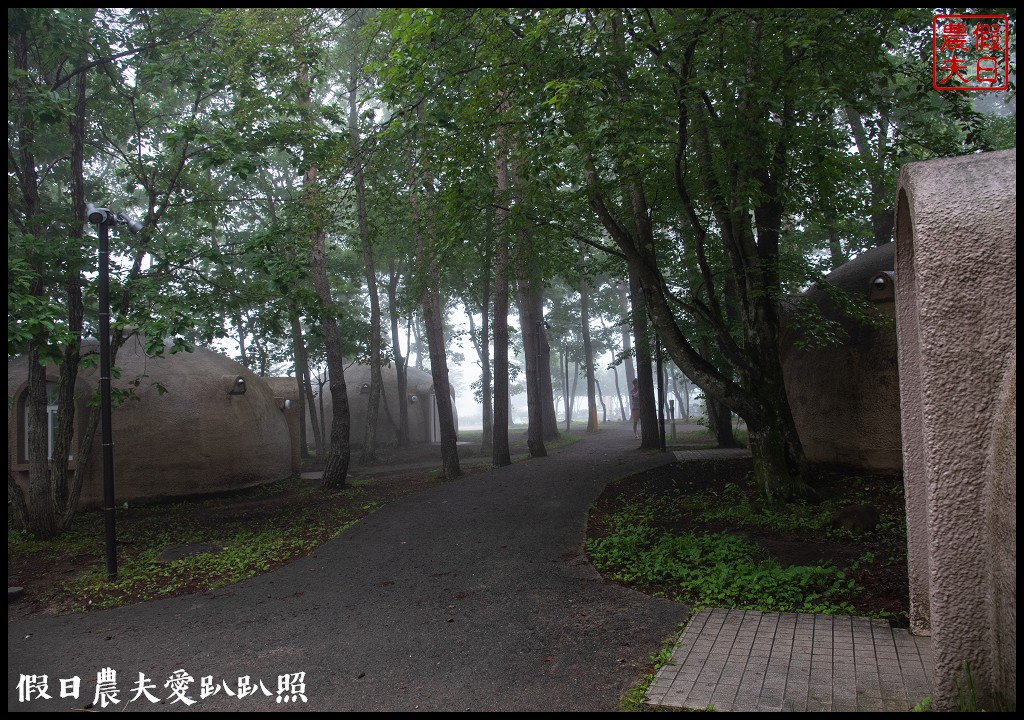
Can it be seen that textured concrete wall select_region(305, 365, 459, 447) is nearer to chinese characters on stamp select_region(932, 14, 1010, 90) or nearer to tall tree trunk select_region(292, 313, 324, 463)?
tall tree trunk select_region(292, 313, 324, 463)

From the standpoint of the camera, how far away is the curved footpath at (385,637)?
4.71 meters

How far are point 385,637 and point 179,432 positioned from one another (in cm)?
1096

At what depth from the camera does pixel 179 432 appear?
15.1m

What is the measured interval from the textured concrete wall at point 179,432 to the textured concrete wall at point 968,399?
43.9 ft

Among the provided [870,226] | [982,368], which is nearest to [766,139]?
[982,368]

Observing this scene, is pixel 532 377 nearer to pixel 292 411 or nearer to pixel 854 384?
pixel 292 411

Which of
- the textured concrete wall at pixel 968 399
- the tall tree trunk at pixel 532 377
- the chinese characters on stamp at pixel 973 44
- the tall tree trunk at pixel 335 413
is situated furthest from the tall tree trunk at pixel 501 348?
the textured concrete wall at pixel 968 399

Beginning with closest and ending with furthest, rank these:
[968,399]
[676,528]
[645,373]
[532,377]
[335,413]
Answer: [968,399], [676,528], [335,413], [645,373], [532,377]

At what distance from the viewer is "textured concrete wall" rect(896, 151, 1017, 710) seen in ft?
11.5

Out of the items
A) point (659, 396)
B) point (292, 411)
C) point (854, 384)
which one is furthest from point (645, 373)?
point (292, 411)

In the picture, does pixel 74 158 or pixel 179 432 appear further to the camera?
pixel 179 432

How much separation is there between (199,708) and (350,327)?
19.7 metres

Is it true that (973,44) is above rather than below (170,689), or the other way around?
above

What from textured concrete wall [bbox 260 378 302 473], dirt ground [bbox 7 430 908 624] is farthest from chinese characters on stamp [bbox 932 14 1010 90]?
textured concrete wall [bbox 260 378 302 473]
